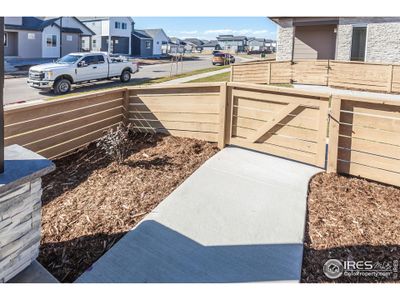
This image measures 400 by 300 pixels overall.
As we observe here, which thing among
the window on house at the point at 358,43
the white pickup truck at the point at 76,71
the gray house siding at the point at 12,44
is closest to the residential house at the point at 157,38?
the gray house siding at the point at 12,44

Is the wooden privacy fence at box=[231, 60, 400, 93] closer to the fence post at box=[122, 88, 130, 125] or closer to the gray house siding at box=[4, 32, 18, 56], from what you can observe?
the fence post at box=[122, 88, 130, 125]

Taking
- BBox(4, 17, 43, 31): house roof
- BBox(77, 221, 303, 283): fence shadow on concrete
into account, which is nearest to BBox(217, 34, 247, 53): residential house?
BBox(4, 17, 43, 31): house roof

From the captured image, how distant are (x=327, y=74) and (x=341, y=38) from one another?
8.62 ft

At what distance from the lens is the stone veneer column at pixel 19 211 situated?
2680 mm

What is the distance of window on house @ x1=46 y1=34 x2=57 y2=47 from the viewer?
3447cm

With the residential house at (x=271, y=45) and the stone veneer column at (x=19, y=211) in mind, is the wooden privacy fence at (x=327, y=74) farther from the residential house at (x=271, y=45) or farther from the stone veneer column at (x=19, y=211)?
the residential house at (x=271, y=45)

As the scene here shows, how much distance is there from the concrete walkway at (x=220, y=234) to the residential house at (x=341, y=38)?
13.7 metres

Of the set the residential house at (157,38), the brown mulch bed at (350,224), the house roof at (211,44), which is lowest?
the brown mulch bed at (350,224)

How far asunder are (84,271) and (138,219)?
3.00 feet

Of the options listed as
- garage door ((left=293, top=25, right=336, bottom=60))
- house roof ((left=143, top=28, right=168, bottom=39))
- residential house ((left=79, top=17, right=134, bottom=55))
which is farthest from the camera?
house roof ((left=143, top=28, right=168, bottom=39))

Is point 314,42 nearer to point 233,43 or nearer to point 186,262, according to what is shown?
point 186,262

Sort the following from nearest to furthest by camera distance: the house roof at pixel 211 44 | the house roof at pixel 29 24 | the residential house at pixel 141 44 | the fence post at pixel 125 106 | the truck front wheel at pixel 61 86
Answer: the fence post at pixel 125 106, the truck front wheel at pixel 61 86, the house roof at pixel 29 24, the residential house at pixel 141 44, the house roof at pixel 211 44

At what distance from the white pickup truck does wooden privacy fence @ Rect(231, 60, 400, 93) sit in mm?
6366

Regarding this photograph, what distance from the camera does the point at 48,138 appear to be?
5434mm
